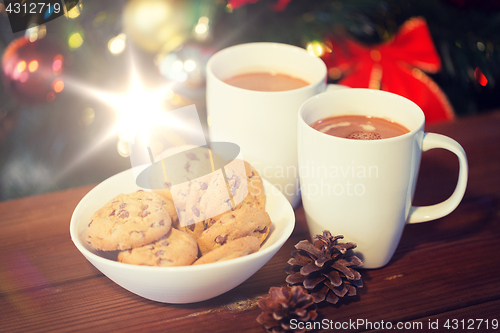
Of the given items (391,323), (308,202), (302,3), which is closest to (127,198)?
(308,202)

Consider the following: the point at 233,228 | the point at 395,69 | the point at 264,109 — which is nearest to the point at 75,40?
the point at 264,109

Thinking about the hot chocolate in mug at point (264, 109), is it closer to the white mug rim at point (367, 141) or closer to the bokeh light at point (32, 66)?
the white mug rim at point (367, 141)

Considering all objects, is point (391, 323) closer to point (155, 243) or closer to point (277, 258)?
point (277, 258)

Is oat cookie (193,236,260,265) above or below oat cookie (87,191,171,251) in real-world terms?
below

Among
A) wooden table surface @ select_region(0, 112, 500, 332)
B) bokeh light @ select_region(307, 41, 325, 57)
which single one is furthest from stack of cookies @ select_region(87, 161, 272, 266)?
bokeh light @ select_region(307, 41, 325, 57)

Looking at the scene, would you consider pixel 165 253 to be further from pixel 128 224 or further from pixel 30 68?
pixel 30 68

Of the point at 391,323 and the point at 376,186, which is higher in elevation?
the point at 376,186

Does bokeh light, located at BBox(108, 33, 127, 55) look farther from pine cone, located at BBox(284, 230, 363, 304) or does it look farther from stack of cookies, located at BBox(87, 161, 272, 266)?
pine cone, located at BBox(284, 230, 363, 304)
